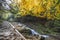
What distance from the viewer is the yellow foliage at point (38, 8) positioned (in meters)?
6.42

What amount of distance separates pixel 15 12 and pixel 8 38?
10.4ft

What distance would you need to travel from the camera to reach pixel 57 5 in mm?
6359

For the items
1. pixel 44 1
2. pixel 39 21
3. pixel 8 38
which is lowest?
pixel 8 38

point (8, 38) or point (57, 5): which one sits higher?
point (57, 5)

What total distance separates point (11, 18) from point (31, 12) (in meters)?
1.20

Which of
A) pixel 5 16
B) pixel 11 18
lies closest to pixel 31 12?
pixel 11 18

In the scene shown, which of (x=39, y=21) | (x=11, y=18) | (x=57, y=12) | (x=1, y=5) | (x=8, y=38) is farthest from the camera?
(x=1, y=5)

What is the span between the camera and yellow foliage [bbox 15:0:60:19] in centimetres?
642

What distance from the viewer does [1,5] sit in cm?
896

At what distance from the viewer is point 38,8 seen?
→ 22.6ft

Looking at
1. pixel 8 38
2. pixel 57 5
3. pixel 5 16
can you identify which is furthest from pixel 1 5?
pixel 8 38

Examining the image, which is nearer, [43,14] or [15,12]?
[43,14]

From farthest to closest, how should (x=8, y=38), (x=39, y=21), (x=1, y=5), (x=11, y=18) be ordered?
1. (x=1, y=5)
2. (x=11, y=18)
3. (x=39, y=21)
4. (x=8, y=38)

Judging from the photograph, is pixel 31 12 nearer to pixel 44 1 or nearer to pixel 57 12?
pixel 44 1
